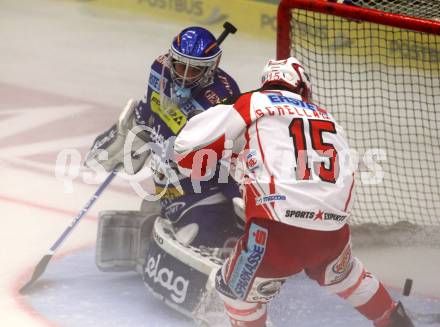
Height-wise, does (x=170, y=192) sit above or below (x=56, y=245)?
above

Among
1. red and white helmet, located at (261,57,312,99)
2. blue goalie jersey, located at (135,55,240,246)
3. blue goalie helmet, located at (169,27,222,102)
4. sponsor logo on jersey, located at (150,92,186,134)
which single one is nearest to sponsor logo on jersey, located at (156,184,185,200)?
blue goalie jersey, located at (135,55,240,246)

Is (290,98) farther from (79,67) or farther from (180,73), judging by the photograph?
(79,67)

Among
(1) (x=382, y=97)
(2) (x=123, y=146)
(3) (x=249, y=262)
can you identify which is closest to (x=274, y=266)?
(3) (x=249, y=262)

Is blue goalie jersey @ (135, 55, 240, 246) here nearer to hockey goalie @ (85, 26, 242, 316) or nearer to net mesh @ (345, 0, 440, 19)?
hockey goalie @ (85, 26, 242, 316)

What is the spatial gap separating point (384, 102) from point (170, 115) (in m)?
1.87

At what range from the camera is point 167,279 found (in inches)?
168

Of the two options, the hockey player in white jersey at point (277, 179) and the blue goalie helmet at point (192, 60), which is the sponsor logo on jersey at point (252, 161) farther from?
the blue goalie helmet at point (192, 60)

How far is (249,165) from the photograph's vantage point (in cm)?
365

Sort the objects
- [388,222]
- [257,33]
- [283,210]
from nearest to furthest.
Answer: [283,210], [388,222], [257,33]

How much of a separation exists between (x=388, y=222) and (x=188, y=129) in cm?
183

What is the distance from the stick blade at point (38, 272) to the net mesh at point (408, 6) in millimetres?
1695

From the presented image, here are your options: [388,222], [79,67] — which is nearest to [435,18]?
[388,222]

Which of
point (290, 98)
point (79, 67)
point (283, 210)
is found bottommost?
point (79, 67)

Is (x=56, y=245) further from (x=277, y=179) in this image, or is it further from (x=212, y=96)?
(x=277, y=179)
